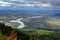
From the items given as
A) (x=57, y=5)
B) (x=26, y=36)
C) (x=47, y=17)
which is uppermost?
(x=57, y=5)

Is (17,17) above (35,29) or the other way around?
above

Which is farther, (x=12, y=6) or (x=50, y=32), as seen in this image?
(x=12, y=6)

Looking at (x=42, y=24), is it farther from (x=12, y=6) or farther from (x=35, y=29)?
(x=12, y=6)

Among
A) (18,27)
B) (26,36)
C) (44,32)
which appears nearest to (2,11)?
(18,27)

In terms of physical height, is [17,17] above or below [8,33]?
above

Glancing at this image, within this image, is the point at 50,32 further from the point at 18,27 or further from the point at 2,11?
the point at 2,11

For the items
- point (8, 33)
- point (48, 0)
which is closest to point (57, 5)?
point (48, 0)

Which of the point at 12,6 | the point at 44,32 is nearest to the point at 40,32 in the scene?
the point at 44,32

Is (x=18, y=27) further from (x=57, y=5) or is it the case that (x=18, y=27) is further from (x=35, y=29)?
(x=57, y=5)
